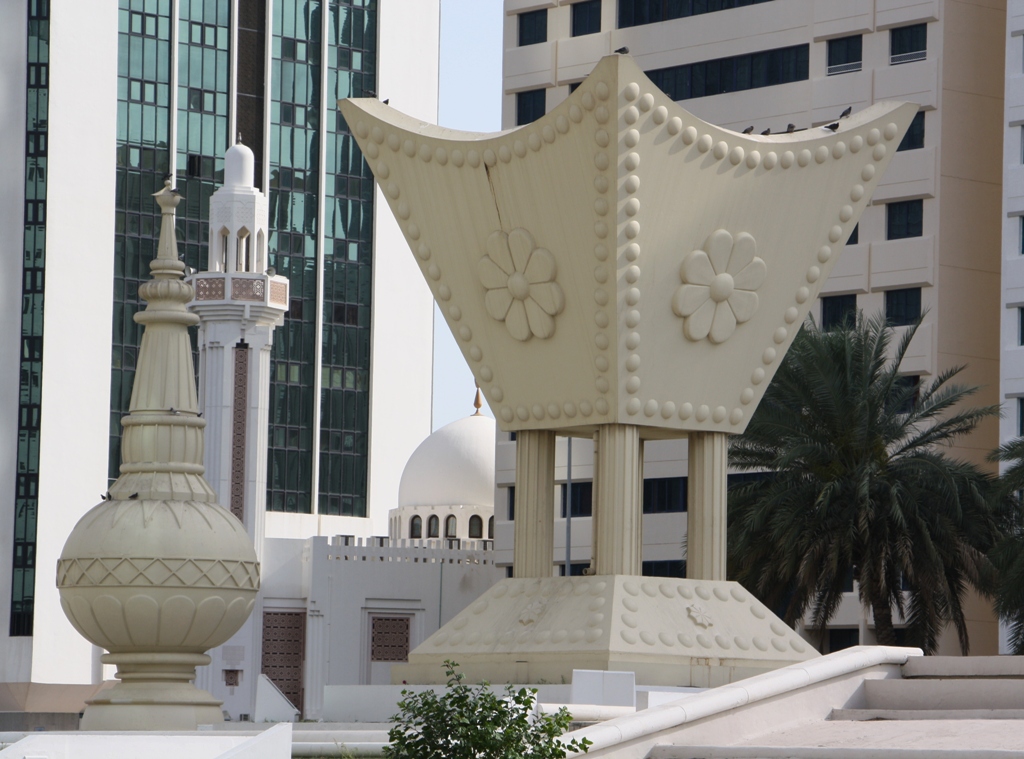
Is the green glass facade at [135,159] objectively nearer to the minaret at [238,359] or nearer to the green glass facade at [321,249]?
the green glass facade at [321,249]

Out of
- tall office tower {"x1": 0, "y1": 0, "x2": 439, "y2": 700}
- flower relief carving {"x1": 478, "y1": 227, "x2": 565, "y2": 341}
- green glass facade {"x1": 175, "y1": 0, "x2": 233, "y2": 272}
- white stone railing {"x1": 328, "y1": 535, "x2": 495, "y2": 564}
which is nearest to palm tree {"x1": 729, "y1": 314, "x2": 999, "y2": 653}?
flower relief carving {"x1": 478, "y1": 227, "x2": 565, "y2": 341}

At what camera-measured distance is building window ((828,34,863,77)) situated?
180 feet

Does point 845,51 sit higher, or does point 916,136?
point 845,51

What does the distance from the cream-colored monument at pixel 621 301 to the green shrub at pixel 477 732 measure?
10.6 meters

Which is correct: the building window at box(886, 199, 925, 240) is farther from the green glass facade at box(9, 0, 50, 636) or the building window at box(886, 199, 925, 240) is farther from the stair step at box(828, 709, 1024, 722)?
the stair step at box(828, 709, 1024, 722)

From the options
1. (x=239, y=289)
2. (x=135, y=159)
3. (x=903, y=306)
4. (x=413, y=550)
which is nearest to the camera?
(x=903, y=306)

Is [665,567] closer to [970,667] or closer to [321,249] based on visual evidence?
[321,249]

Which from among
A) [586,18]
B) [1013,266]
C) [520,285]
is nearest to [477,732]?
[520,285]

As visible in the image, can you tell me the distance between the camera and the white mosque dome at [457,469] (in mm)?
63125

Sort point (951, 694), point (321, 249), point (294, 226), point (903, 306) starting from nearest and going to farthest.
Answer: point (951, 694) → point (903, 306) → point (294, 226) → point (321, 249)

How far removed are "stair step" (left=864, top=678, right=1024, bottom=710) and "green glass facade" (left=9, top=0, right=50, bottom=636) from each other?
197ft

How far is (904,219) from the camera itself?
5281 cm

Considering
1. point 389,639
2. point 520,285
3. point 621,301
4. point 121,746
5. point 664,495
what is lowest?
point 389,639

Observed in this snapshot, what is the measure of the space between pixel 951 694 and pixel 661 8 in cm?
4444
